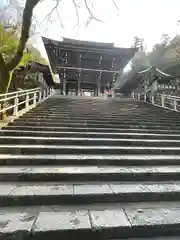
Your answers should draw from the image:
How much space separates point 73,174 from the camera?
3.25 meters

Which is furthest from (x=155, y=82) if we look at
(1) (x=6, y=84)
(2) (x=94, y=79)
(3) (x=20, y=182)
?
(3) (x=20, y=182)

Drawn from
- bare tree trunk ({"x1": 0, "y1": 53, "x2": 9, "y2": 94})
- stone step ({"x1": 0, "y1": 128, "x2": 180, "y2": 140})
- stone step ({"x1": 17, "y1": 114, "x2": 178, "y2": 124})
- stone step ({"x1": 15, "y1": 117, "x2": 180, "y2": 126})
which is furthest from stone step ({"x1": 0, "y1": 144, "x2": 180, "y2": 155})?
bare tree trunk ({"x1": 0, "y1": 53, "x2": 9, "y2": 94})

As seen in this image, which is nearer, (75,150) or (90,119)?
(75,150)

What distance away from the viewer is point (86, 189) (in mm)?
2838

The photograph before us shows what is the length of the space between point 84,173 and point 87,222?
113 centimetres

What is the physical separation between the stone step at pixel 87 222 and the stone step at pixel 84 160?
1271mm

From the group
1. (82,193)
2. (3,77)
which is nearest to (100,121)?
(3,77)

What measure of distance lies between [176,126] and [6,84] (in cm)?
602

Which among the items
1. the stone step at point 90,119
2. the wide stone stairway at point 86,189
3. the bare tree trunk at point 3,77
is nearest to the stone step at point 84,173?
the wide stone stairway at point 86,189

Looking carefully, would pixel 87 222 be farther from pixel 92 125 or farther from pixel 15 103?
pixel 15 103

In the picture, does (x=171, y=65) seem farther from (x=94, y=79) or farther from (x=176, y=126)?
(x=176, y=126)

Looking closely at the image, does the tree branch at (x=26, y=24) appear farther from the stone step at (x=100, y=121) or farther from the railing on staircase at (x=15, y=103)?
the stone step at (x=100, y=121)

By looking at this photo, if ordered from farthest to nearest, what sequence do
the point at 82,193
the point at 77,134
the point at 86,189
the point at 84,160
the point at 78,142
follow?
the point at 77,134, the point at 78,142, the point at 84,160, the point at 86,189, the point at 82,193

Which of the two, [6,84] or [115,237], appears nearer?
[115,237]
